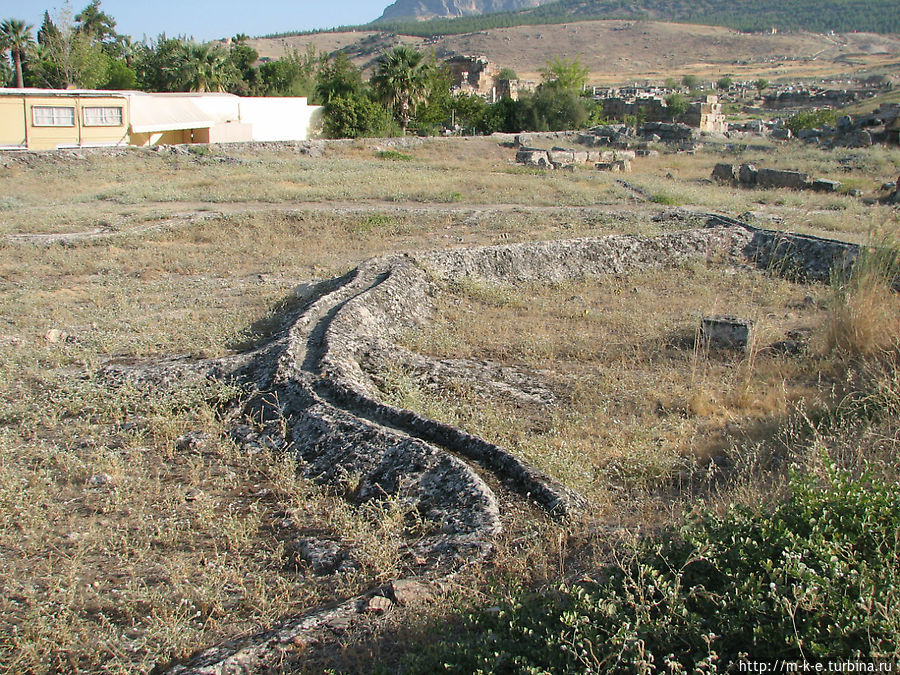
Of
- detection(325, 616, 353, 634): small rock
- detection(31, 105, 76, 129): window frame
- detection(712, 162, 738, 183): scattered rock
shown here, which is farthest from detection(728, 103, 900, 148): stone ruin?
detection(325, 616, 353, 634): small rock

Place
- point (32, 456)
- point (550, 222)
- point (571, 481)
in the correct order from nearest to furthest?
point (571, 481) → point (32, 456) → point (550, 222)

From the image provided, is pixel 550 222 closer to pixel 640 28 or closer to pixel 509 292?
pixel 509 292

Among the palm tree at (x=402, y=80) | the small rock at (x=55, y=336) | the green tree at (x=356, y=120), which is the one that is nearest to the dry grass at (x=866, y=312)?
the small rock at (x=55, y=336)

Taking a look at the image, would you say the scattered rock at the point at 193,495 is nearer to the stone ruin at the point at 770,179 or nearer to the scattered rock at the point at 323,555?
the scattered rock at the point at 323,555

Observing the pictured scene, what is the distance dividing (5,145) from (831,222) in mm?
27339

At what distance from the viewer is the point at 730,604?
96.5 inches

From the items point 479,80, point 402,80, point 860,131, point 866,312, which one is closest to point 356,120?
point 402,80

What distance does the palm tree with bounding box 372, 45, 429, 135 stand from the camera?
3431 cm

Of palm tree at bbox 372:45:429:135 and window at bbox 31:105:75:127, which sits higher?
palm tree at bbox 372:45:429:135

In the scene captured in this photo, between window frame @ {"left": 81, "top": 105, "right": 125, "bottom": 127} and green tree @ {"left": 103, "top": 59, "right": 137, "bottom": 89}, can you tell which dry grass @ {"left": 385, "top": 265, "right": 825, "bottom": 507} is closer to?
window frame @ {"left": 81, "top": 105, "right": 125, "bottom": 127}

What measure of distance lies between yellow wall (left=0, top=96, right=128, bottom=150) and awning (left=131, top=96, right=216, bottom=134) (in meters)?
0.59

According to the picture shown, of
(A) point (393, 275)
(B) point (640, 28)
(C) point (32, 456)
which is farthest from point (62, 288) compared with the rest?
(B) point (640, 28)

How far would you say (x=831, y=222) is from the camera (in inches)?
575

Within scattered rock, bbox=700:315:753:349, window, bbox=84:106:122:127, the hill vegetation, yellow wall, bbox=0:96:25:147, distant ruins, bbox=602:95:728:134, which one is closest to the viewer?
scattered rock, bbox=700:315:753:349
